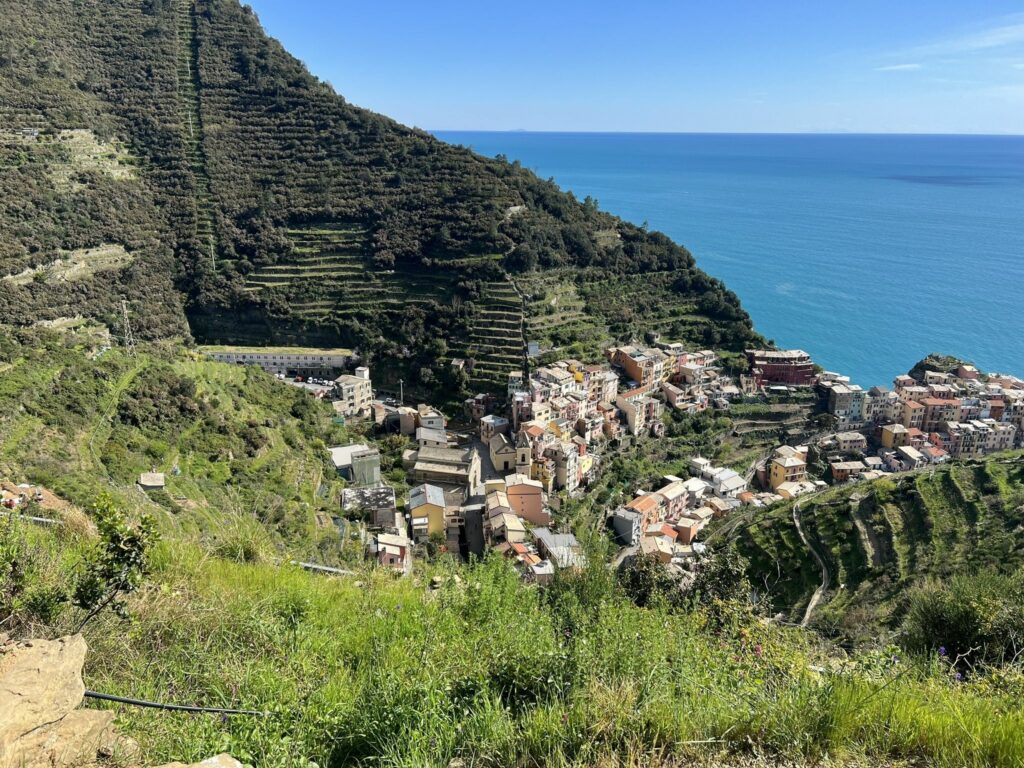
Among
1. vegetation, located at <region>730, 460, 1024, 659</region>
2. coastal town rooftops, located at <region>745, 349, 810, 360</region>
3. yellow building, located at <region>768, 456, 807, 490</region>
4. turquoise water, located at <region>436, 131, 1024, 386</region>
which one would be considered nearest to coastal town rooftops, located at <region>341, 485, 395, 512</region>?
vegetation, located at <region>730, 460, 1024, 659</region>

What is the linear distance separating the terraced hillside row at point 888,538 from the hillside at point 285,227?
13.3m

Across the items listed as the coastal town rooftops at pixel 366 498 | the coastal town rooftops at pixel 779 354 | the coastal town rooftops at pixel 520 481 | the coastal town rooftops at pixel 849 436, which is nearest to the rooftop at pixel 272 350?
the coastal town rooftops at pixel 520 481

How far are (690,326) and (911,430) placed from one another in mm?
10044

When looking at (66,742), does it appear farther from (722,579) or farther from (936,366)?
(936,366)

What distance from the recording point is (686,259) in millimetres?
32094

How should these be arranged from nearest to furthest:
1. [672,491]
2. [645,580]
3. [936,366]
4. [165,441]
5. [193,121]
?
[645,580], [165,441], [672,491], [936,366], [193,121]

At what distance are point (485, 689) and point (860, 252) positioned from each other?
196 ft

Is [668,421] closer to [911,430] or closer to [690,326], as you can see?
[690,326]

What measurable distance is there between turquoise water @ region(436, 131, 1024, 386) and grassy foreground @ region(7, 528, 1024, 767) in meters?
33.2

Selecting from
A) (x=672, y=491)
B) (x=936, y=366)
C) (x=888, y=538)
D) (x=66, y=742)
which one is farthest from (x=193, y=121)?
(x=66, y=742)

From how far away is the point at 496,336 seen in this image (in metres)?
25.9

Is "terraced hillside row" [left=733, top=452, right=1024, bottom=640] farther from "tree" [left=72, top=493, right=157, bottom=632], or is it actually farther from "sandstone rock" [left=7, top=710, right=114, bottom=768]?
"sandstone rock" [left=7, top=710, right=114, bottom=768]

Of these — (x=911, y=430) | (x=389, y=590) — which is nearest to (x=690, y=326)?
(x=911, y=430)

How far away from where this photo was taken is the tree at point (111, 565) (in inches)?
107
